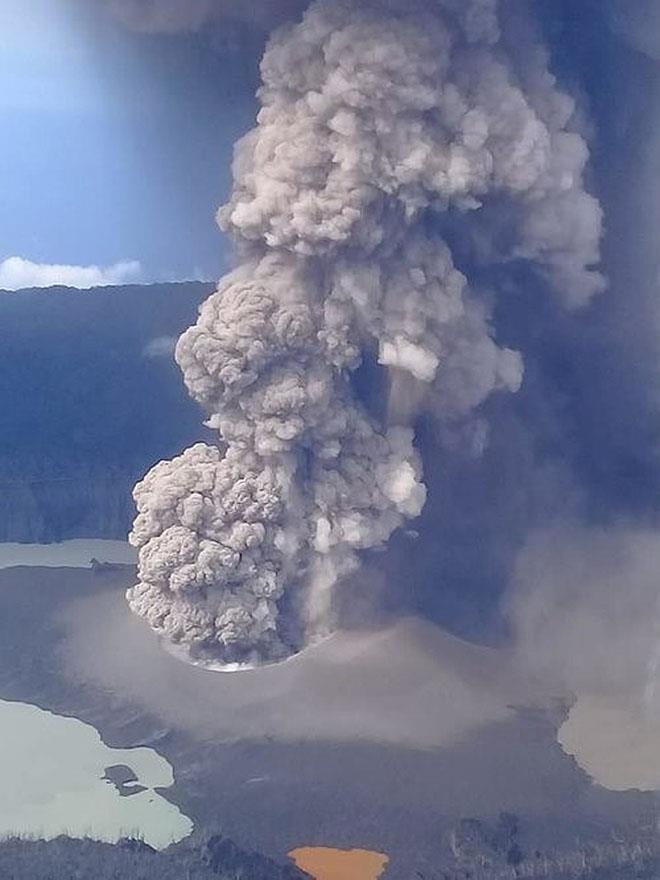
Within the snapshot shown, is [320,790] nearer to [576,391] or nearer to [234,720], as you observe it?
[234,720]

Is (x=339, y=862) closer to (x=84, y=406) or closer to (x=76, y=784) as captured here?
(x=76, y=784)

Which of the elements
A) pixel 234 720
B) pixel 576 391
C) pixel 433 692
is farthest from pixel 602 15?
pixel 234 720

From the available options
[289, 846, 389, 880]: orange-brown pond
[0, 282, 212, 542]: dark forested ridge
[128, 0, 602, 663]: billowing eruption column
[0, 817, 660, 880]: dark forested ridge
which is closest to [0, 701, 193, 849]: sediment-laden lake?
[0, 817, 660, 880]: dark forested ridge

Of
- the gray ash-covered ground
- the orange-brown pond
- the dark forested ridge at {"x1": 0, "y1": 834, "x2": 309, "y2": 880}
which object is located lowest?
the dark forested ridge at {"x1": 0, "y1": 834, "x2": 309, "y2": 880}

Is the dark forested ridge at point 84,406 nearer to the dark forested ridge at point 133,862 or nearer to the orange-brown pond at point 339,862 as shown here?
the dark forested ridge at point 133,862

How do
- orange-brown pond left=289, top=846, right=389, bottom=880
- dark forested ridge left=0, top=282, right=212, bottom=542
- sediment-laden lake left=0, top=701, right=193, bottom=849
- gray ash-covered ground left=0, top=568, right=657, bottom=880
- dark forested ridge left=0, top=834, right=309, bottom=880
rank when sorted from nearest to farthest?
dark forested ridge left=0, top=834, right=309, bottom=880
orange-brown pond left=289, top=846, right=389, bottom=880
gray ash-covered ground left=0, top=568, right=657, bottom=880
sediment-laden lake left=0, top=701, right=193, bottom=849
dark forested ridge left=0, top=282, right=212, bottom=542

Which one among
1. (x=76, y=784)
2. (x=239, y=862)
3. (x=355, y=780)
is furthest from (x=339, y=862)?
(x=76, y=784)

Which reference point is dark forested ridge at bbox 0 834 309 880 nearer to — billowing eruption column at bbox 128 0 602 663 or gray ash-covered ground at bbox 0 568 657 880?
gray ash-covered ground at bbox 0 568 657 880
